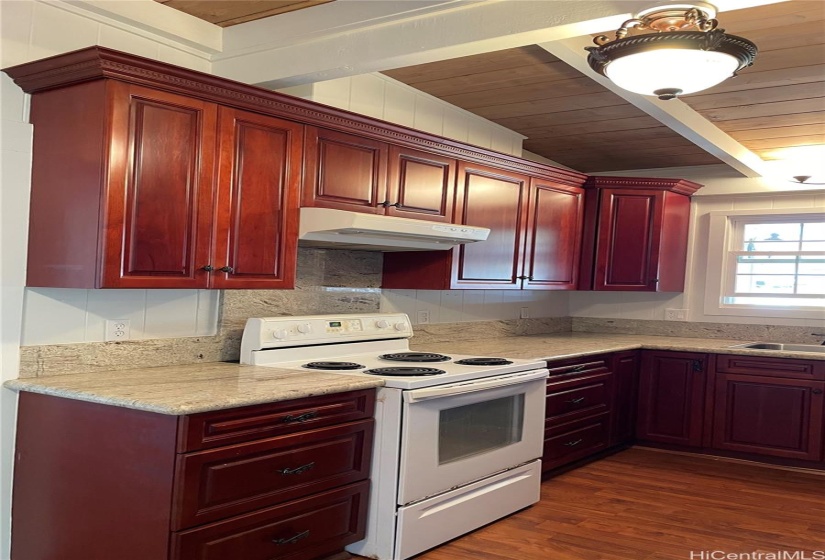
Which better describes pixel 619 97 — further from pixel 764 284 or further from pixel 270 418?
pixel 270 418

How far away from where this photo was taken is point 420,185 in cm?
385

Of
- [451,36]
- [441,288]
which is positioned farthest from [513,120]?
[451,36]

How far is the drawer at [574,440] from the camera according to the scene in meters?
4.20

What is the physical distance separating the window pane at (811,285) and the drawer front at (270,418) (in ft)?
11.9

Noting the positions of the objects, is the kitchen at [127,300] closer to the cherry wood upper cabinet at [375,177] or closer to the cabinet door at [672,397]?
the cherry wood upper cabinet at [375,177]

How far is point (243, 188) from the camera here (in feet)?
9.80

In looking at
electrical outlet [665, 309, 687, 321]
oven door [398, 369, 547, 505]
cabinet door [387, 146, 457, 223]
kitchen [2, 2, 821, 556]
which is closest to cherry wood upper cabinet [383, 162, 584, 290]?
cabinet door [387, 146, 457, 223]

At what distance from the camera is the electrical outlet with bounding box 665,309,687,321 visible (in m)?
5.70

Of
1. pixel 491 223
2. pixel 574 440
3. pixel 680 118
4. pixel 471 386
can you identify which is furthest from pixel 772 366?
pixel 471 386

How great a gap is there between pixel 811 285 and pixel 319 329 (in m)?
3.56

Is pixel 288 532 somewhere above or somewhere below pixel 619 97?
below

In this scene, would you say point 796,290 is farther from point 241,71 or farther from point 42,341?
point 42,341

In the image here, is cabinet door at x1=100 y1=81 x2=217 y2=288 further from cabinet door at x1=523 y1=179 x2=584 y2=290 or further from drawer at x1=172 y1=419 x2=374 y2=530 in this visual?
cabinet door at x1=523 y1=179 x2=584 y2=290

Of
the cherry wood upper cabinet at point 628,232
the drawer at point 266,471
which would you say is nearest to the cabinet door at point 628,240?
the cherry wood upper cabinet at point 628,232
